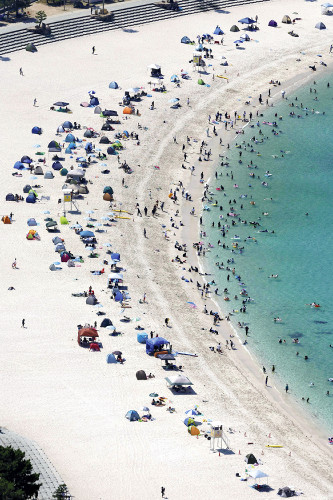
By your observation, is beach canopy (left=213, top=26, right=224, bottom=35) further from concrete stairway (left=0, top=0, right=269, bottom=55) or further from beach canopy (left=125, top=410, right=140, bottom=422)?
beach canopy (left=125, top=410, right=140, bottom=422)

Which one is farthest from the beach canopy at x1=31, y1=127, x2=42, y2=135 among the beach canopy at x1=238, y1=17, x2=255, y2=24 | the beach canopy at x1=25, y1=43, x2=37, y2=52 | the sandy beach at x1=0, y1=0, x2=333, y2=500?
the beach canopy at x1=238, y1=17, x2=255, y2=24

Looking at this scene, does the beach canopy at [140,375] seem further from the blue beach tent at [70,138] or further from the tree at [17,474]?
the blue beach tent at [70,138]

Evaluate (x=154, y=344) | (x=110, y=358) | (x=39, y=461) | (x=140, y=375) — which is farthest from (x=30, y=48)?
(x=39, y=461)

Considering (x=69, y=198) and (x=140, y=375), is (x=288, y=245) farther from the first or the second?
(x=140, y=375)

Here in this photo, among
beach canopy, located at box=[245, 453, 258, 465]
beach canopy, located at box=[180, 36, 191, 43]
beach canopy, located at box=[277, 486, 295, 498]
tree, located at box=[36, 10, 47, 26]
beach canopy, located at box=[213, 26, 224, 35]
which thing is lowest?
beach canopy, located at box=[277, 486, 295, 498]

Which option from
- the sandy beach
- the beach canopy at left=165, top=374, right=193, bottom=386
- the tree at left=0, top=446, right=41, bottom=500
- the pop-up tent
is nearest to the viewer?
the tree at left=0, top=446, right=41, bottom=500

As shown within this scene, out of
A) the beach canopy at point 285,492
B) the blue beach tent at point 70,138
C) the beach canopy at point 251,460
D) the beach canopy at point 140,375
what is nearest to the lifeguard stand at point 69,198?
the blue beach tent at point 70,138

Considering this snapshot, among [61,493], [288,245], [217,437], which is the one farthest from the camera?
[288,245]
